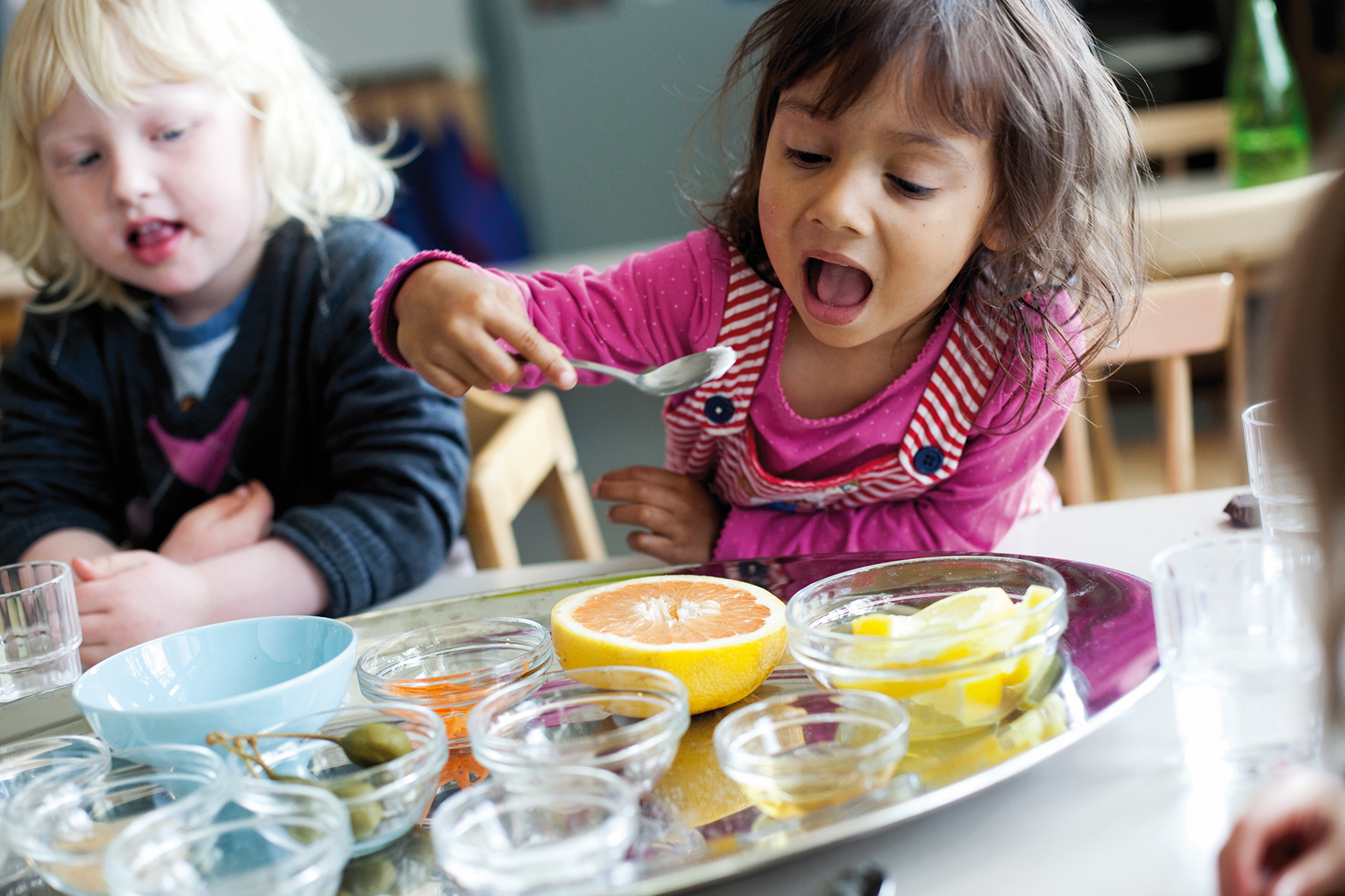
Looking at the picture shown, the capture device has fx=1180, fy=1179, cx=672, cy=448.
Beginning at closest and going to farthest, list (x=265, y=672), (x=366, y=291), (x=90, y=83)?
(x=265, y=672), (x=90, y=83), (x=366, y=291)

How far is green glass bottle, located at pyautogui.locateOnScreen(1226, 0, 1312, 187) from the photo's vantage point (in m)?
1.84

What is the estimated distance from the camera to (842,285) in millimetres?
892

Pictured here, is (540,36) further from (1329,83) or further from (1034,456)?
(1034,456)

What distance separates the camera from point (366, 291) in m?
1.24

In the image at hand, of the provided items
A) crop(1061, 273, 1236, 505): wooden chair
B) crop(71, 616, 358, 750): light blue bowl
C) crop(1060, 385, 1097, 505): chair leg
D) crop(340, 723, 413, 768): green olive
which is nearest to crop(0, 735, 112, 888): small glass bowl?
crop(71, 616, 358, 750): light blue bowl

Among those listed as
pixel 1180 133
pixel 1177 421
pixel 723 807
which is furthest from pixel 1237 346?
pixel 1180 133

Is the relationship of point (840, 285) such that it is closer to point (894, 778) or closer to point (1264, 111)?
point (894, 778)

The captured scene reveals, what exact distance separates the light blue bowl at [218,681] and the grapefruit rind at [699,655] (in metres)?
0.12

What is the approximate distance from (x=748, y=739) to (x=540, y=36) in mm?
3293

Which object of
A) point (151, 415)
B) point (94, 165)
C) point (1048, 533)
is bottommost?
point (1048, 533)

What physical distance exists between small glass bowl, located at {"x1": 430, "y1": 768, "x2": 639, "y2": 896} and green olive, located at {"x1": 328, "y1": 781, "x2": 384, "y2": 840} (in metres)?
0.03

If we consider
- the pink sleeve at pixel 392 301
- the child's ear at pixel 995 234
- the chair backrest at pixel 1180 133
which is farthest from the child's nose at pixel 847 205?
the chair backrest at pixel 1180 133

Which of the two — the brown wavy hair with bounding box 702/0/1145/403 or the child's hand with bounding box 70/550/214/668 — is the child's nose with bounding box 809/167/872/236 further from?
the child's hand with bounding box 70/550/214/668

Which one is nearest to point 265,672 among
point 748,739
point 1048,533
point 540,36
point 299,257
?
point 748,739
